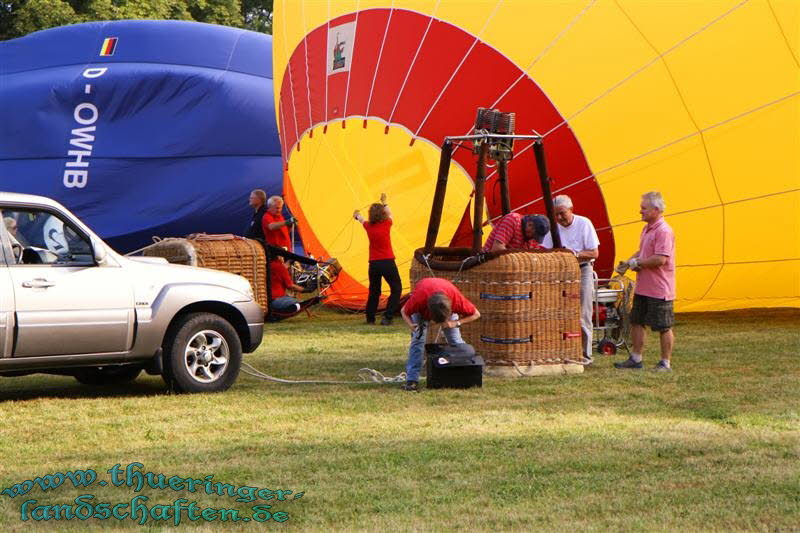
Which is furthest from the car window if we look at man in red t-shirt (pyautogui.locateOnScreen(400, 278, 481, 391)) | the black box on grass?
the black box on grass

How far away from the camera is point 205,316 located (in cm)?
901

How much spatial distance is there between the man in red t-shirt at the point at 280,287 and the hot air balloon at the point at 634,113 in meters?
2.51

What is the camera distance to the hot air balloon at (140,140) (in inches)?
799

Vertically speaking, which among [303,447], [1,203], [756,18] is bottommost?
[303,447]

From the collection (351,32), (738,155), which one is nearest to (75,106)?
(351,32)

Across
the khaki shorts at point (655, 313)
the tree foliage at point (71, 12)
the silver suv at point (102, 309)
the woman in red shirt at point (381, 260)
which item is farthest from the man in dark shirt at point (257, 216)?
the tree foliage at point (71, 12)

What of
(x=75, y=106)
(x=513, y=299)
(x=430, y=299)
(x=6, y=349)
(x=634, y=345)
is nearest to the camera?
(x=6, y=349)

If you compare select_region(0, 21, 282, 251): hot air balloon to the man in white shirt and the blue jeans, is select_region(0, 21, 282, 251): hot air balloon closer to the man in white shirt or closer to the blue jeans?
the man in white shirt

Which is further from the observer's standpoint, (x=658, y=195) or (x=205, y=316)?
(x=658, y=195)

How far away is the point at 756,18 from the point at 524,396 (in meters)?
5.10

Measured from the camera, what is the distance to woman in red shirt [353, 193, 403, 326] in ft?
44.4

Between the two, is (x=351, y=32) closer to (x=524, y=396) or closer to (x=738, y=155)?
(x=738, y=155)

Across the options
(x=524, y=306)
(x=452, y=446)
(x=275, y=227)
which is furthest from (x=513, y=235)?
(x=275, y=227)

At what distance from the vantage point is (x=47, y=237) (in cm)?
866
